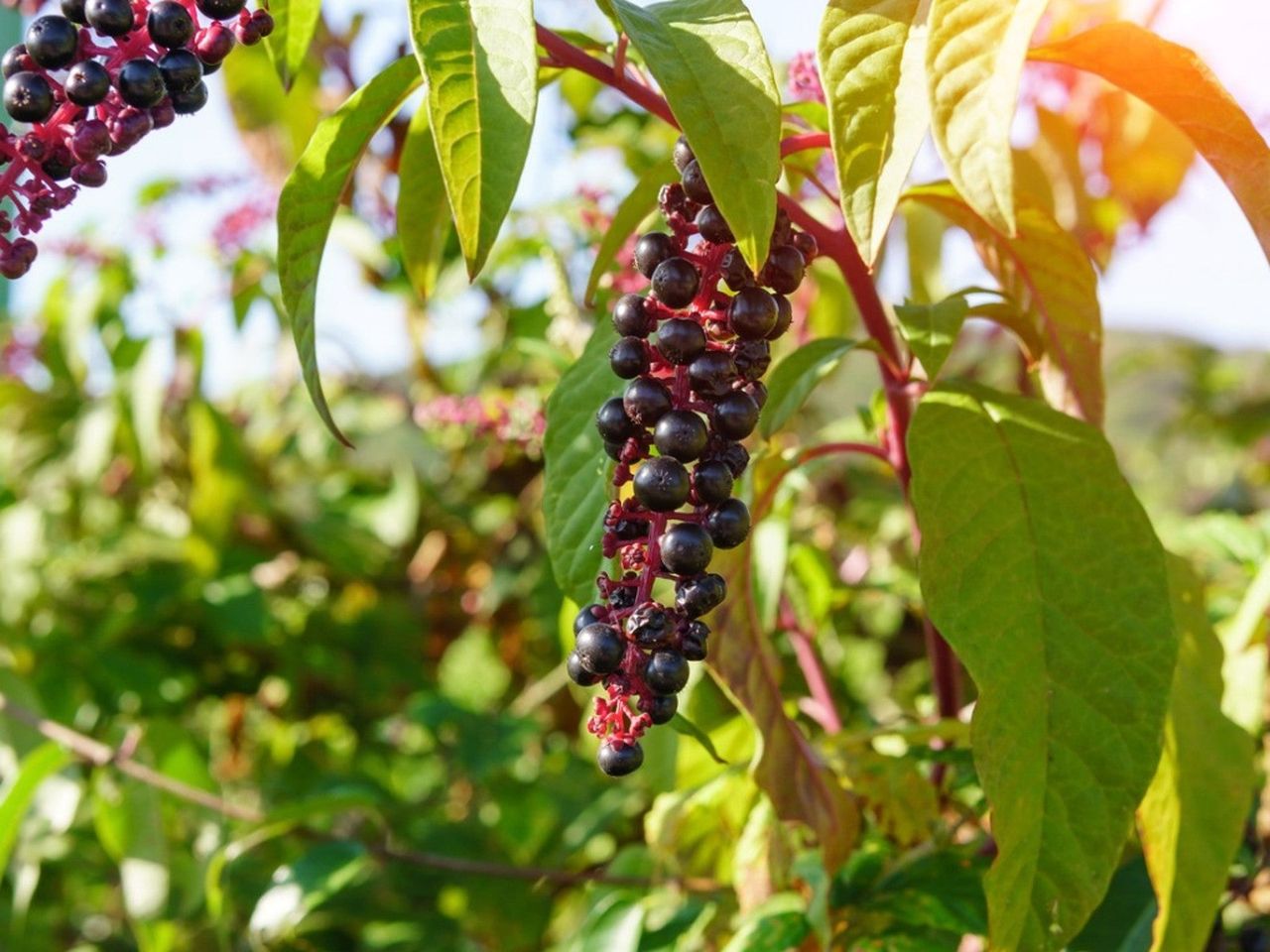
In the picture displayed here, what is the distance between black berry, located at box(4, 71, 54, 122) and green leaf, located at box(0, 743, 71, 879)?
2.93 ft

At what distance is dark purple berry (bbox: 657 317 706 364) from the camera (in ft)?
2.19

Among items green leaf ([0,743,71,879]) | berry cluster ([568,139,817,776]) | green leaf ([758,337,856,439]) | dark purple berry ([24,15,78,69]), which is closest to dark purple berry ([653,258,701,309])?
berry cluster ([568,139,817,776])

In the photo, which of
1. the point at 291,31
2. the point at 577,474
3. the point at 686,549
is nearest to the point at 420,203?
the point at 291,31

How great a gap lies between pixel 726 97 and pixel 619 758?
346mm

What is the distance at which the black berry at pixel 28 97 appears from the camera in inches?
28.1

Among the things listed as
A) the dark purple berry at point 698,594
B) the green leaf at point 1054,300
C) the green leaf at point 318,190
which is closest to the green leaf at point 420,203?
the green leaf at point 318,190

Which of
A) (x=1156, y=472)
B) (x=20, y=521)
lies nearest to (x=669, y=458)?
(x=20, y=521)

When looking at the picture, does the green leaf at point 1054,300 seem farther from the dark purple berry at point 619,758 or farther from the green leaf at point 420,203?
the dark purple berry at point 619,758

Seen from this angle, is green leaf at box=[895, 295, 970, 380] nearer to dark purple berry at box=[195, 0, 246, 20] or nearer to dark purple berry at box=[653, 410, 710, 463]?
dark purple berry at box=[653, 410, 710, 463]

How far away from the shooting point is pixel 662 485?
2.10 feet

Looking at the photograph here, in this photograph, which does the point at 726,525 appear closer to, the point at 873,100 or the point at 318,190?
the point at 873,100

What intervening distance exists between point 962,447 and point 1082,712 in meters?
0.19

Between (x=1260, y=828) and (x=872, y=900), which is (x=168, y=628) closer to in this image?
(x=872, y=900)

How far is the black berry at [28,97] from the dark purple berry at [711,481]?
414 mm
